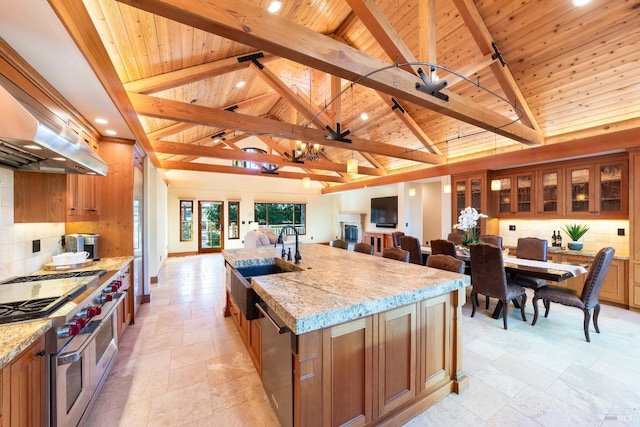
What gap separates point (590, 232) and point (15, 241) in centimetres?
758

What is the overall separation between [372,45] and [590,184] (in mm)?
4402

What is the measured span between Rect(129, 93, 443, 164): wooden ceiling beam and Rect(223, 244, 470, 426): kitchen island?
2.79m

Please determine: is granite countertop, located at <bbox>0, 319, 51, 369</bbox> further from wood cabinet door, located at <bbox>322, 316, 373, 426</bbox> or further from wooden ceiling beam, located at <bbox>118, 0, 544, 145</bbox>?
wooden ceiling beam, located at <bbox>118, 0, 544, 145</bbox>

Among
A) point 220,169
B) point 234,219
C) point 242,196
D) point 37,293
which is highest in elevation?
point 220,169

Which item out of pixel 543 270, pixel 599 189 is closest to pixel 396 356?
pixel 543 270

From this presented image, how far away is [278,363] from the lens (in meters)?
1.53

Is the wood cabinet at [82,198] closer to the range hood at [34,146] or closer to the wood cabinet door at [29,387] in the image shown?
the range hood at [34,146]

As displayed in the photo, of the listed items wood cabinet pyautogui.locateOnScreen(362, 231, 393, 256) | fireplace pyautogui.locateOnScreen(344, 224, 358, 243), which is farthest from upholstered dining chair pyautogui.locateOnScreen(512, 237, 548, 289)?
fireplace pyautogui.locateOnScreen(344, 224, 358, 243)

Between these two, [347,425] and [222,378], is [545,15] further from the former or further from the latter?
[222,378]

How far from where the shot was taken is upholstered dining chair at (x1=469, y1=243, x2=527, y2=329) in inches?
118

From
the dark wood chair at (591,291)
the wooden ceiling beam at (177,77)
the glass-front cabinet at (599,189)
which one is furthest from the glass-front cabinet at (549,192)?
the wooden ceiling beam at (177,77)

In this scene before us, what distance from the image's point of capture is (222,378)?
84.9 inches

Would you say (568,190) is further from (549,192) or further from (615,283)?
(615,283)

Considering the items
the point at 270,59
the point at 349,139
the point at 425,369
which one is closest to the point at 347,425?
the point at 425,369
